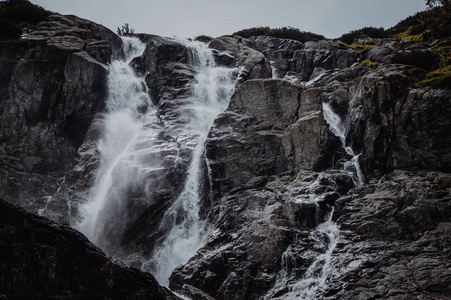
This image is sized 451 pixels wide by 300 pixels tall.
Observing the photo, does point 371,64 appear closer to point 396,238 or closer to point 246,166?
point 246,166

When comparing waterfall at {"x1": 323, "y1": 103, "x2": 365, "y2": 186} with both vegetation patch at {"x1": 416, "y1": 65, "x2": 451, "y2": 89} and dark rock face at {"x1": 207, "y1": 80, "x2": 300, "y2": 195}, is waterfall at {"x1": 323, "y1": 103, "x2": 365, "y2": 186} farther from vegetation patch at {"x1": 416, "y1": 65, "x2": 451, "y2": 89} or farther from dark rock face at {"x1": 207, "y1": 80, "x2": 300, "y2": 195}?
vegetation patch at {"x1": 416, "y1": 65, "x2": 451, "y2": 89}

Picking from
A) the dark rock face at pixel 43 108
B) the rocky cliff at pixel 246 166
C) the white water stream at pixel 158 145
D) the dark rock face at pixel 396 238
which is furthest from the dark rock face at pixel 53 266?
the dark rock face at pixel 43 108

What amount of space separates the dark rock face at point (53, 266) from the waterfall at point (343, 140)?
1643cm

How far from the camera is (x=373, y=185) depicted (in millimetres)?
20328

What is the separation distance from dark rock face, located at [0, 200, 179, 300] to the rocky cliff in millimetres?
80

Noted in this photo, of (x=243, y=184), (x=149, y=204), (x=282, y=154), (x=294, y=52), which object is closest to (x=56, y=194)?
(x=149, y=204)

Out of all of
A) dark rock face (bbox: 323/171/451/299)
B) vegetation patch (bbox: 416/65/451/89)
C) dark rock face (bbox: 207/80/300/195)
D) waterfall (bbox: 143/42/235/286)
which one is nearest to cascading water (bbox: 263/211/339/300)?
dark rock face (bbox: 323/171/451/299)

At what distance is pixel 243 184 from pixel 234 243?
584 centimetres

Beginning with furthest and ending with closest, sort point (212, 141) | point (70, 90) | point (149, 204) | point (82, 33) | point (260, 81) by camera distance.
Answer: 1. point (82, 33)
2. point (70, 90)
3. point (260, 81)
4. point (212, 141)
5. point (149, 204)

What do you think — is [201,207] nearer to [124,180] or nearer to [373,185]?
[124,180]

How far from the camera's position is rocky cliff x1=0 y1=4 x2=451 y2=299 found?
16.7 m

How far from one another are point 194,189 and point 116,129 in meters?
11.0

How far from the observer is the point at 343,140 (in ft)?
82.3

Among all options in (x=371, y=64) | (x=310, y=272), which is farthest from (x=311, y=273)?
(x=371, y=64)
